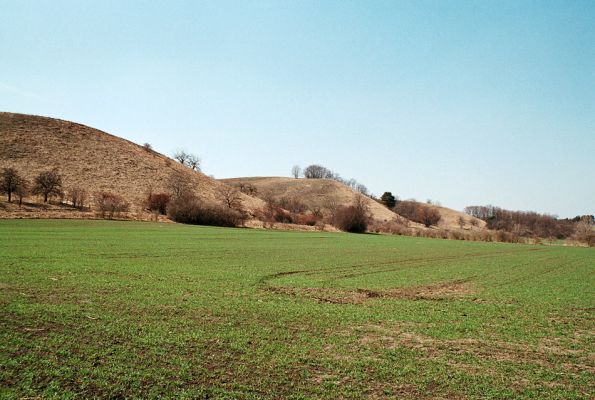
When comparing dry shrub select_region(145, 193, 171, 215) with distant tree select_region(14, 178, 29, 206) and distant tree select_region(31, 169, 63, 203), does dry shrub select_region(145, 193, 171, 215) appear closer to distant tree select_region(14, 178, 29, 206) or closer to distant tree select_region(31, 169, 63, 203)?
distant tree select_region(31, 169, 63, 203)

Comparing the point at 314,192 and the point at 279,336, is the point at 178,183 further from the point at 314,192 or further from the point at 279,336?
the point at 279,336

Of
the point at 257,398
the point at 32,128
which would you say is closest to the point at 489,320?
the point at 257,398

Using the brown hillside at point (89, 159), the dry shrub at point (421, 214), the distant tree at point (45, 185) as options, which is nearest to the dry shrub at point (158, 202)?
the brown hillside at point (89, 159)

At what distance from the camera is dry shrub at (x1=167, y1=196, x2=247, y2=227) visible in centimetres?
6738

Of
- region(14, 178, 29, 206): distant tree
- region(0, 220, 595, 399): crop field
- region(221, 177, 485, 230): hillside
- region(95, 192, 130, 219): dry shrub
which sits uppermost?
region(221, 177, 485, 230): hillside

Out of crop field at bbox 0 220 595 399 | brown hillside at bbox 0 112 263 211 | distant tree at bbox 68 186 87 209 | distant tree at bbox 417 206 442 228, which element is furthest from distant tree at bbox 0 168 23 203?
distant tree at bbox 417 206 442 228

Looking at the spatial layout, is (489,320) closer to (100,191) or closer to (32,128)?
(100,191)

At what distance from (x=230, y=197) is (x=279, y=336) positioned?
284ft

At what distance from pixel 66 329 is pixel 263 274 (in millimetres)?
11121

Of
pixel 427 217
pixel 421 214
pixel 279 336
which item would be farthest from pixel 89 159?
pixel 427 217

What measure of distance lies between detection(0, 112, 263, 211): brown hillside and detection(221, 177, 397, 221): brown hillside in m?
44.5

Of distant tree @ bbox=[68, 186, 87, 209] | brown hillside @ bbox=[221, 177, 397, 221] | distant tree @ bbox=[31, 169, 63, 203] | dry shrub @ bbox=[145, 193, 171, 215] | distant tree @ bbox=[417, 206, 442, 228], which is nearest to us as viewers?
distant tree @ bbox=[31, 169, 63, 203]

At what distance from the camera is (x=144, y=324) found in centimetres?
1025

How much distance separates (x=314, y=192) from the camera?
156m
